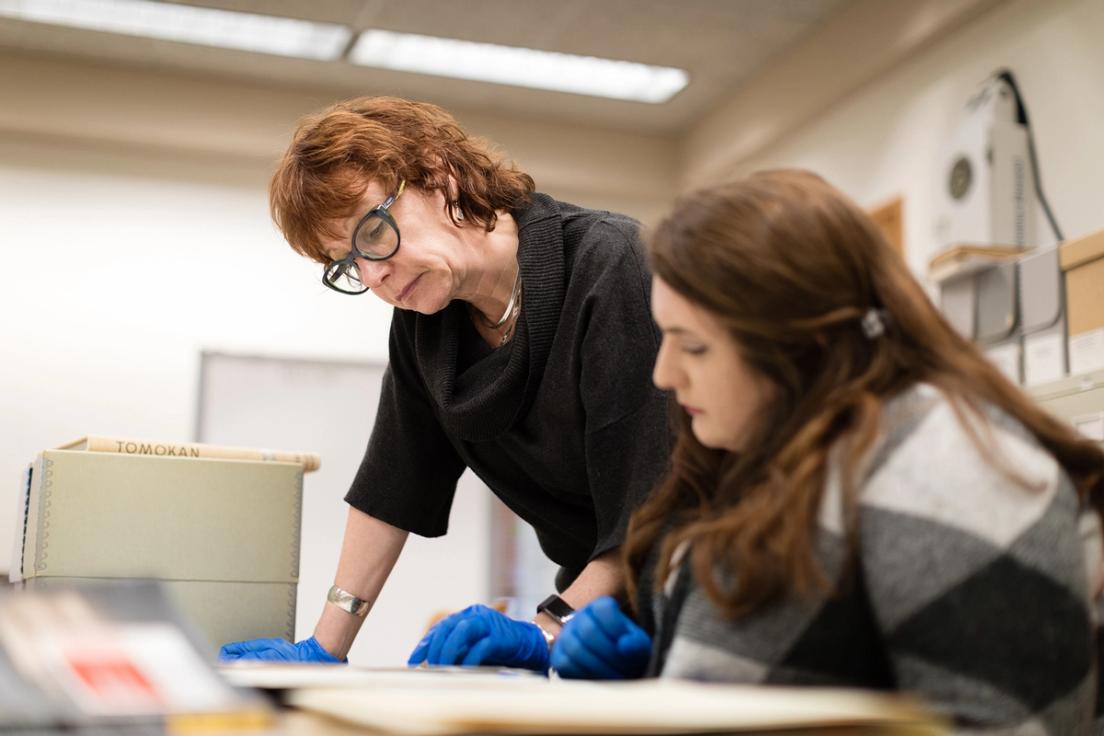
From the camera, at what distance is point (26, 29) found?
3.81 m

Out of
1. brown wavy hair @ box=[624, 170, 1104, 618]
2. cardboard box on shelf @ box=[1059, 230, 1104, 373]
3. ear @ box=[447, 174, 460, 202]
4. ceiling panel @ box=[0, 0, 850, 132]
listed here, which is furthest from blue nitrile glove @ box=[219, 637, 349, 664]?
ceiling panel @ box=[0, 0, 850, 132]

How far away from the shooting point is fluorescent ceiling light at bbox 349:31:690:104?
392 centimetres

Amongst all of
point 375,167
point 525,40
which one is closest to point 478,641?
point 375,167

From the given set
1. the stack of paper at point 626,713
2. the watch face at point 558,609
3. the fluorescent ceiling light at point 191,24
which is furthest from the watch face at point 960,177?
the stack of paper at point 626,713

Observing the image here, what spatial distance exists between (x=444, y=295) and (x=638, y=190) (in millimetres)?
3413

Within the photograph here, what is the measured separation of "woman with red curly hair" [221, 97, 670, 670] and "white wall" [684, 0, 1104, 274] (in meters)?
1.46

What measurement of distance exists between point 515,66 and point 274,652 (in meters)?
3.05

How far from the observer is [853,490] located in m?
0.69

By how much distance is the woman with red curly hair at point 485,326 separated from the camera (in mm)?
1247

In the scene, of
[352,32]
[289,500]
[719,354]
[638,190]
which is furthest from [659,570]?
[638,190]

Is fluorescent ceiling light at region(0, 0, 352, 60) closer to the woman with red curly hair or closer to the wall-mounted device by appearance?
the wall-mounted device

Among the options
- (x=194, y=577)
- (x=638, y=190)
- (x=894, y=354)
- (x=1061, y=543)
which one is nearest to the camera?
(x=1061, y=543)

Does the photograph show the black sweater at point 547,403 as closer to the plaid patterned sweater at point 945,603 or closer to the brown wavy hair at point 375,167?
the brown wavy hair at point 375,167

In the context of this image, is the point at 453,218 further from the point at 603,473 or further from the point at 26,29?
the point at 26,29
